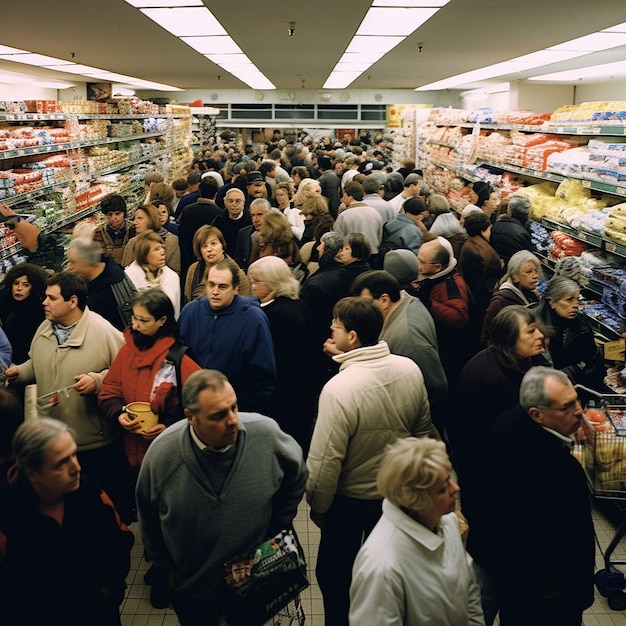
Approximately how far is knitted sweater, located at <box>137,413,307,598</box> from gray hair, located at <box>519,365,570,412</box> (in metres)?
0.94

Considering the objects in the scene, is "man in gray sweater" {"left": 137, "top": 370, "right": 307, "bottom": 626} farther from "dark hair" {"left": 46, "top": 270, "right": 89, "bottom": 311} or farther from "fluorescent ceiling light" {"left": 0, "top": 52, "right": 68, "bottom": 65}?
"fluorescent ceiling light" {"left": 0, "top": 52, "right": 68, "bottom": 65}

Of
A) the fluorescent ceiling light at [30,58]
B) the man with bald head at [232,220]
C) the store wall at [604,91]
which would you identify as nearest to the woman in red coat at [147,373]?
the man with bald head at [232,220]

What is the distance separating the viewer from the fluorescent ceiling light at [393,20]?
5.59 metres

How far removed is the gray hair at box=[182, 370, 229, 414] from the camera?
7.59 feet

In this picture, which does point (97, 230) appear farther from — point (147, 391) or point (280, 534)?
point (280, 534)

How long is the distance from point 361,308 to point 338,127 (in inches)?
827

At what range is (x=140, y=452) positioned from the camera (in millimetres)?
3178

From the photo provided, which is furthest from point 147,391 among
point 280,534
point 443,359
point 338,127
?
point 338,127

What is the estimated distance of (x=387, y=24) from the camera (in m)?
6.33

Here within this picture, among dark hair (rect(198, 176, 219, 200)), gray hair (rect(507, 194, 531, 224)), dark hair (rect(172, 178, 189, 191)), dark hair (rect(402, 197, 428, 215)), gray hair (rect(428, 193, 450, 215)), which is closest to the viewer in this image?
gray hair (rect(507, 194, 531, 224))

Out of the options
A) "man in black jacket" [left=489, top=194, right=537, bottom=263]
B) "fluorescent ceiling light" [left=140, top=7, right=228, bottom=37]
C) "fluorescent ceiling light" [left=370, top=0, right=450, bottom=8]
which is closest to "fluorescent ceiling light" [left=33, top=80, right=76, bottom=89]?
"fluorescent ceiling light" [left=140, top=7, right=228, bottom=37]

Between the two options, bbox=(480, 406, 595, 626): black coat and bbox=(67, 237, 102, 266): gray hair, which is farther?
bbox=(67, 237, 102, 266): gray hair

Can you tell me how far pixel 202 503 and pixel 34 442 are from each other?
0.61 m

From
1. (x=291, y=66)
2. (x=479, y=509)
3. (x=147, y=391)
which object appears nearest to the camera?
(x=479, y=509)
